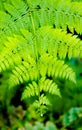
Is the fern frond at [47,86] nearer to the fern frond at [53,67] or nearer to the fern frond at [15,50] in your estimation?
the fern frond at [53,67]

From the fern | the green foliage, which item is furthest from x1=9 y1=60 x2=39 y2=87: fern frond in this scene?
the green foliage

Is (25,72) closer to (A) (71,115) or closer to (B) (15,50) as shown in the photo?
(B) (15,50)

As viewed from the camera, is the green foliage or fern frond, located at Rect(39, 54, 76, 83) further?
the green foliage

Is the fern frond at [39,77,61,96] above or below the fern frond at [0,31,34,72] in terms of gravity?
below

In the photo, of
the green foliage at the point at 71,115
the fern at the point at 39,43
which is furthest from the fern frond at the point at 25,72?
the green foliage at the point at 71,115

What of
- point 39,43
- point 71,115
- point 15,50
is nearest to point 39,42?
point 39,43

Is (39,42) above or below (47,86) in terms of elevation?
above

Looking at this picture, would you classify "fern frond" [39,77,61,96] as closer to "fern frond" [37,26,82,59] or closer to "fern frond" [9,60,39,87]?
"fern frond" [9,60,39,87]

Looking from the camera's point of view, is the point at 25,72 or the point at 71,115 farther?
the point at 71,115
